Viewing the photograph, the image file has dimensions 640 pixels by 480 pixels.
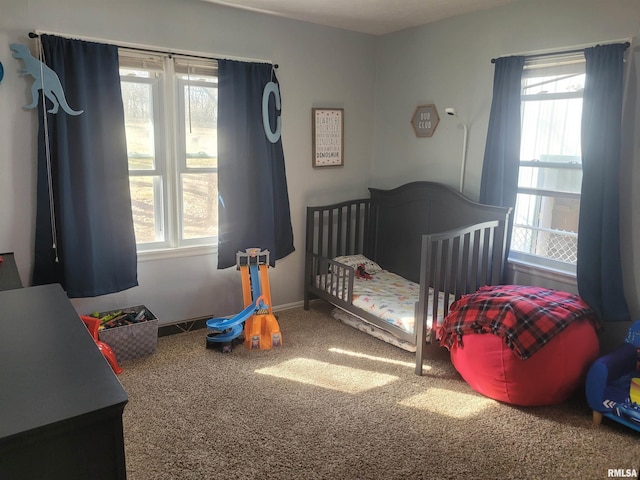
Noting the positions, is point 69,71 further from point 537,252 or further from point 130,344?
point 537,252

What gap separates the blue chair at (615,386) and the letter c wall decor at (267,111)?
2.55 m

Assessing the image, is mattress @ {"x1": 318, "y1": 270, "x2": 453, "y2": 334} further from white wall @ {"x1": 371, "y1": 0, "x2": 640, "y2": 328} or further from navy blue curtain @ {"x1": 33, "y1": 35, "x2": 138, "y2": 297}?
navy blue curtain @ {"x1": 33, "y1": 35, "x2": 138, "y2": 297}

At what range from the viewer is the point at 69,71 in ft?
9.42

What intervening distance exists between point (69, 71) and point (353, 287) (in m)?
2.30

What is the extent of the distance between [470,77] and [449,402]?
225 centimetres

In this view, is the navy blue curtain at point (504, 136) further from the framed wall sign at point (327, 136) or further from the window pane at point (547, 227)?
the framed wall sign at point (327, 136)

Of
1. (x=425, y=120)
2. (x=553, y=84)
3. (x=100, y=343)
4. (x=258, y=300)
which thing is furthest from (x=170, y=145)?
(x=553, y=84)

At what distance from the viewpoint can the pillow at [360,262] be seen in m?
4.00

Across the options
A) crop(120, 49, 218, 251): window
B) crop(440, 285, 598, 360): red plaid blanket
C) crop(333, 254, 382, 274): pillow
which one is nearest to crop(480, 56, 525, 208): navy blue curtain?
crop(440, 285, 598, 360): red plaid blanket

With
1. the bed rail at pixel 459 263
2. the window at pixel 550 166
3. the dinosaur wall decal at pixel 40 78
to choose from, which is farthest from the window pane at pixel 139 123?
the window at pixel 550 166

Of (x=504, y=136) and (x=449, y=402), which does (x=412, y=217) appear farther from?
(x=449, y=402)

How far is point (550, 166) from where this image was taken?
3.11 meters

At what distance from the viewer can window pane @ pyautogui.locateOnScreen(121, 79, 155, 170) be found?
3.19 meters

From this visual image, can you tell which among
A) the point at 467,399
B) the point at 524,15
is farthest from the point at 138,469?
the point at 524,15
